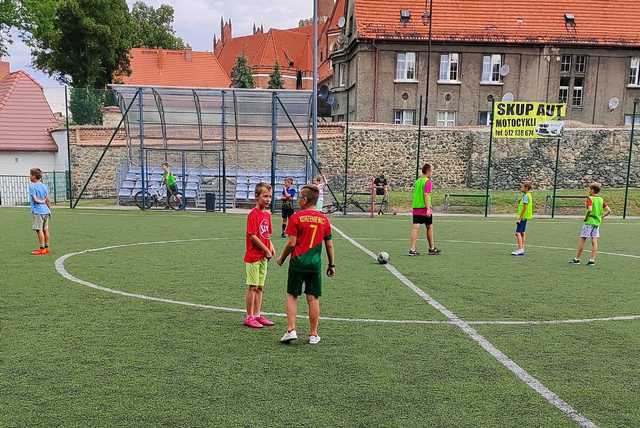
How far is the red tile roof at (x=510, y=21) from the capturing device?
131ft

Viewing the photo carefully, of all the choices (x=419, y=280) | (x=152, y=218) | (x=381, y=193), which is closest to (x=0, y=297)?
(x=419, y=280)

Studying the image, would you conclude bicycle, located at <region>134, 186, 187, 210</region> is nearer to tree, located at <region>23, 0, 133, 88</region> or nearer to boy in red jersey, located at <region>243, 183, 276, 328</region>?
boy in red jersey, located at <region>243, 183, 276, 328</region>

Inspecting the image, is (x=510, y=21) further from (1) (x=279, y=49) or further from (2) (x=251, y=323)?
(1) (x=279, y=49)

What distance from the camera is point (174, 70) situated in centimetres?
5956

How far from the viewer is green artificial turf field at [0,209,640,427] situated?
15.1ft

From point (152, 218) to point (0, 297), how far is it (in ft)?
39.6

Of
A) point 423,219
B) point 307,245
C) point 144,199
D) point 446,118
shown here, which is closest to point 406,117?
point 446,118

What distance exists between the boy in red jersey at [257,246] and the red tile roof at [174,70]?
54634 millimetres

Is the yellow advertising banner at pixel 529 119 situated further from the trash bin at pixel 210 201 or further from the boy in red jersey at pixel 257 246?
the boy in red jersey at pixel 257 246

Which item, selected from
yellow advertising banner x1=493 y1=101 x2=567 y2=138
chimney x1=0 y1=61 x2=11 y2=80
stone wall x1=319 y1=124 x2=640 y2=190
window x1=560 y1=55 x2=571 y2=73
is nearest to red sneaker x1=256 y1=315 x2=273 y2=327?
yellow advertising banner x1=493 y1=101 x2=567 y2=138

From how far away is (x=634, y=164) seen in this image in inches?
1287

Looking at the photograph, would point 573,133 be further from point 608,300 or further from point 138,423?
point 138,423

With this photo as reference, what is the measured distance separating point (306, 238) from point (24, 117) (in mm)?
34524

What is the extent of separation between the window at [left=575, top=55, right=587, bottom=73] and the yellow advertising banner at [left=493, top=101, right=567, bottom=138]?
18.5 metres
